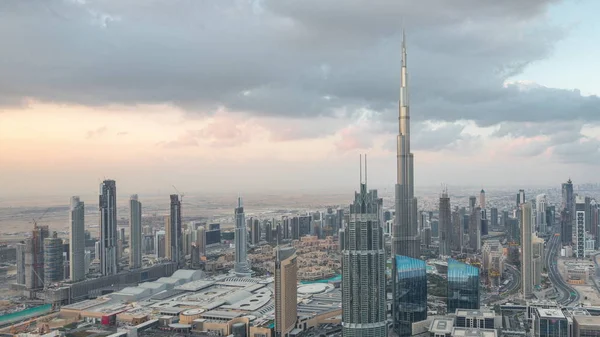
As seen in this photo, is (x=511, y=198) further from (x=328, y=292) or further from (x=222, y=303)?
(x=222, y=303)

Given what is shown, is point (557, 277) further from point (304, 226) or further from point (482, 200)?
point (304, 226)

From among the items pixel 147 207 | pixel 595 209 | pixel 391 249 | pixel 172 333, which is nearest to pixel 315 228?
pixel 391 249

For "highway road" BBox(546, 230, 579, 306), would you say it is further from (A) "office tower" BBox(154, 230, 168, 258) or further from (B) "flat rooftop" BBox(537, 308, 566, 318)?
(A) "office tower" BBox(154, 230, 168, 258)

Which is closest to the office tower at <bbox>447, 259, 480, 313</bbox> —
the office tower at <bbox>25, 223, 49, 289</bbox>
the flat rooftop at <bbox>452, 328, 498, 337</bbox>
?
the flat rooftop at <bbox>452, 328, 498, 337</bbox>

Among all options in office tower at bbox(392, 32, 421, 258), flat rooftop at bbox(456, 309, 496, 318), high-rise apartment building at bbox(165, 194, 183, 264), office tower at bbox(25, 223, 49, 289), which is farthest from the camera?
high-rise apartment building at bbox(165, 194, 183, 264)

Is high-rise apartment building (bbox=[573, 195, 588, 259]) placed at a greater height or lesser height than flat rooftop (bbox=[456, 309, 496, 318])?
greater

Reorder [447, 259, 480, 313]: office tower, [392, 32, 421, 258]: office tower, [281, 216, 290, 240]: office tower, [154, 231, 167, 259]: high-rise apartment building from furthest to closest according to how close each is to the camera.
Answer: [281, 216, 290, 240]: office tower, [154, 231, 167, 259]: high-rise apartment building, [392, 32, 421, 258]: office tower, [447, 259, 480, 313]: office tower

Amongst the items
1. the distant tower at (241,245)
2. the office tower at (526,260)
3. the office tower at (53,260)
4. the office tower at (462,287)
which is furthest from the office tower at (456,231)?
the office tower at (53,260)

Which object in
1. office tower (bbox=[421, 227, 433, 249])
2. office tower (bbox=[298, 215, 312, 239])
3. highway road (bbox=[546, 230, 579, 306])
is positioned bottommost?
highway road (bbox=[546, 230, 579, 306])
